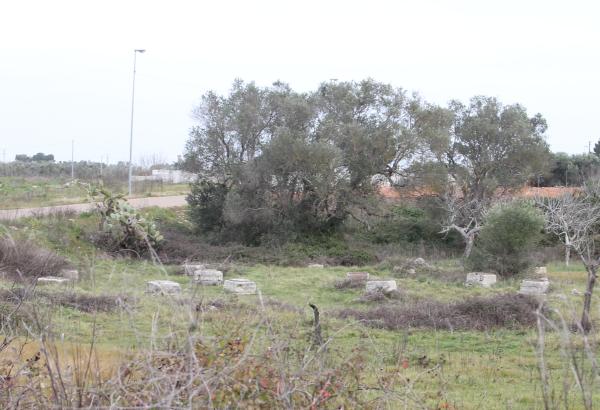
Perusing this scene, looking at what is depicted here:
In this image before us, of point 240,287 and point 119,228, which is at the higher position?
point 119,228

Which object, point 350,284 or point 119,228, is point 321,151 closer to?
point 119,228

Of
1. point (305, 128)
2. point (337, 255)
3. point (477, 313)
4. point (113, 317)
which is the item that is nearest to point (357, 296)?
point (477, 313)

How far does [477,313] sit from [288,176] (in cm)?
1661

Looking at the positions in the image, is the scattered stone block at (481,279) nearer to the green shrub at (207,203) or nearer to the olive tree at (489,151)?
the olive tree at (489,151)

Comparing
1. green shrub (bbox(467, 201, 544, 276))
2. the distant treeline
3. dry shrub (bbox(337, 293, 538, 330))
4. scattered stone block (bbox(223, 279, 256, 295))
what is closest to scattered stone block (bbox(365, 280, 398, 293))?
dry shrub (bbox(337, 293, 538, 330))

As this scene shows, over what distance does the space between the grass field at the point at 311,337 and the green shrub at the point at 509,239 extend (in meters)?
1.28

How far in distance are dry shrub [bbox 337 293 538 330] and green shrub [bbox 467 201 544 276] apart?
6.07 metres

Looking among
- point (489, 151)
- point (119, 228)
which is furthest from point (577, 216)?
point (119, 228)

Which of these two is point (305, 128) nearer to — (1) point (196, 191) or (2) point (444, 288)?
(1) point (196, 191)

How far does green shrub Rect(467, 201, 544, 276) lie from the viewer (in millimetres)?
19578

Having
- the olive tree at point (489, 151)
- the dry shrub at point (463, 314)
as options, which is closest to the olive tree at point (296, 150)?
the olive tree at point (489, 151)

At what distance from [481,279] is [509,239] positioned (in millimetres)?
1872

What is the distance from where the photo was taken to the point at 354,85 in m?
31.2

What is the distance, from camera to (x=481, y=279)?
61.0ft
